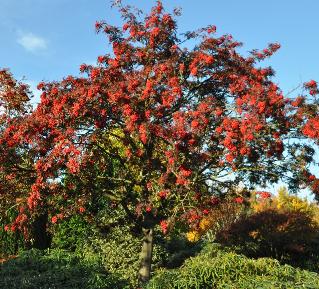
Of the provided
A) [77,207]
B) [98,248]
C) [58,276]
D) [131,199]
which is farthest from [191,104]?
[98,248]

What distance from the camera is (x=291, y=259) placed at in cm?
1538

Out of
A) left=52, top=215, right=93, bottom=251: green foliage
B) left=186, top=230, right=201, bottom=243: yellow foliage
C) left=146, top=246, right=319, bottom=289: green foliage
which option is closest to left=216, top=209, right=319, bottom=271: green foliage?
left=52, top=215, right=93, bottom=251: green foliage

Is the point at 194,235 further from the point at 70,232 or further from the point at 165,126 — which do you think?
the point at 165,126

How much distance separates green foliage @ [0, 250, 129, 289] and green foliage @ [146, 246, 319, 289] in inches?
109

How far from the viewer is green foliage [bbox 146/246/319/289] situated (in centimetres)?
810

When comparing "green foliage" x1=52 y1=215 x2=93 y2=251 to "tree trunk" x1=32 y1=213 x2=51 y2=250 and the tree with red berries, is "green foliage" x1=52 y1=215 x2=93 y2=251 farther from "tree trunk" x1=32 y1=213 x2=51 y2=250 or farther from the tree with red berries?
the tree with red berries

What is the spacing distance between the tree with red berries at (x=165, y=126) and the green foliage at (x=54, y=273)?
53.2 inches

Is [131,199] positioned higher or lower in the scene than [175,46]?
lower

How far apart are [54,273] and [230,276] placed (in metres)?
5.43

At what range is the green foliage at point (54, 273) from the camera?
11.0 meters

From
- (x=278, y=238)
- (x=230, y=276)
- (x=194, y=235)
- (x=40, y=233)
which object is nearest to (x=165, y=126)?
(x=230, y=276)

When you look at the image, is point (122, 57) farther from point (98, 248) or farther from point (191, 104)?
point (98, 248)

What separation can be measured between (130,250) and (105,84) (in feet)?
21.2

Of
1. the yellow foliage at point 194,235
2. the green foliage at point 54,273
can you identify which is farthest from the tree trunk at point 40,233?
the yellow foliage at point 194,235
